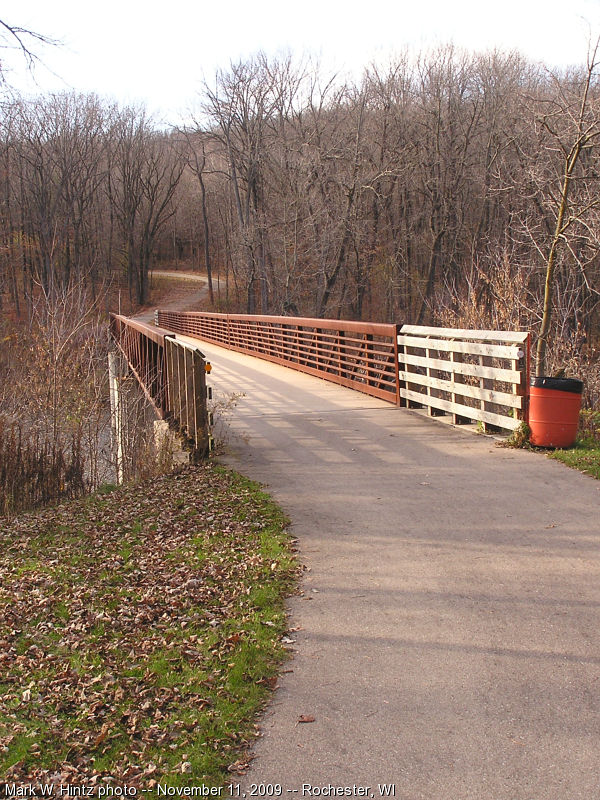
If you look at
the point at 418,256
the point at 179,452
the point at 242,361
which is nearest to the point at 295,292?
the point at 418,256

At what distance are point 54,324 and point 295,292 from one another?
24743 millimetres

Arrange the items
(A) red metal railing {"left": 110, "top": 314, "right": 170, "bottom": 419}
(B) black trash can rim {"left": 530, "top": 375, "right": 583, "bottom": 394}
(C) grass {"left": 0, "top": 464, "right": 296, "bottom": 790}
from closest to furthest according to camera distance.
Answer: (C) grass {"left": 0, "top": 464, "right": 296, "bottom": 790}, (B) black trash can rim {"left": 530, "top": 375, "right": 583, "bottom": 394}, (A) red metal railing {"left": 110, "top": 314, "right": 170, "bottom": 419}

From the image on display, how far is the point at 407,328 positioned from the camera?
1278 centimetres

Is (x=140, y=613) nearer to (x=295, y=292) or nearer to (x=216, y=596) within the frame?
(x=216, y=596)

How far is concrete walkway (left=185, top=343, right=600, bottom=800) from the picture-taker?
10.7ft

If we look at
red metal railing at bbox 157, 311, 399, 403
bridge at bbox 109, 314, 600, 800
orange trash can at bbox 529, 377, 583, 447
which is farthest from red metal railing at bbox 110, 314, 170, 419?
orange trash can at bbox 529, 377, 583, 447

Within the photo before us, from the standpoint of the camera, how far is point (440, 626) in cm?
462

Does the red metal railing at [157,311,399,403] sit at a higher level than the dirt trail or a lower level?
lower

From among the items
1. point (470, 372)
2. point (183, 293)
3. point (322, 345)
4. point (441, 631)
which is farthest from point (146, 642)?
point (183, 293)

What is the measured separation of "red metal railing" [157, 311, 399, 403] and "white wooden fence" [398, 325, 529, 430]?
0.48 meters

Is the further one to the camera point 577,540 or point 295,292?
point 295,292

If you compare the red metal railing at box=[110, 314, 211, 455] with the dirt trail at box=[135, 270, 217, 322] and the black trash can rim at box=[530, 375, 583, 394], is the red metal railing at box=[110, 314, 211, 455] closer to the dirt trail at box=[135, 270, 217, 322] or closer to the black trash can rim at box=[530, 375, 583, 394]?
the black trash can rim at box=[530, 375, 583, 394]

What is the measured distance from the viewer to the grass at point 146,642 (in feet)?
11.4

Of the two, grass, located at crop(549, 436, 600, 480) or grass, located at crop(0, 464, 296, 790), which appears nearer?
grass, located at crop(0, 464, 296, 790)
